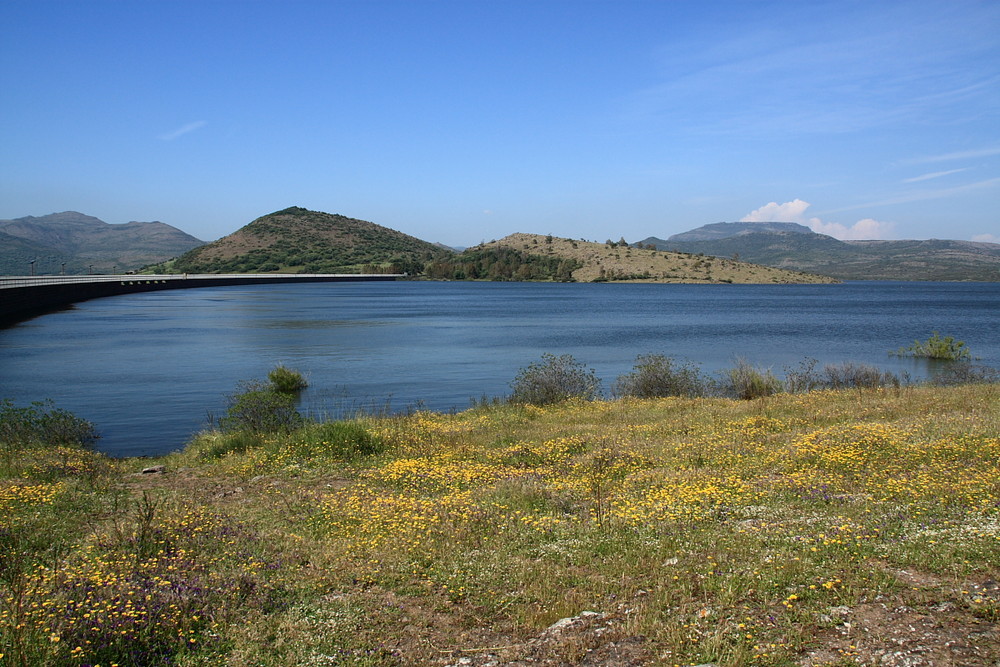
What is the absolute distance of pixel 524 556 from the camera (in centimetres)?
782

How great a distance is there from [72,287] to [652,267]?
112 m

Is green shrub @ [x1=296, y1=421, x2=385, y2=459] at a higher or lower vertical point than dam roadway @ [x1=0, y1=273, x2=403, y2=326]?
lower

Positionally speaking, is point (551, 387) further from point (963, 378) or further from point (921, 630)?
point (921, 630)

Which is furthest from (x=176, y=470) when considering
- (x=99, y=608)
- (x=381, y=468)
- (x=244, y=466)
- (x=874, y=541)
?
(x=874, y=541)

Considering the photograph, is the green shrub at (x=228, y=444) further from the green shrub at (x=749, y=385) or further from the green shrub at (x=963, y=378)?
the green shrub at (x=963, y=378)

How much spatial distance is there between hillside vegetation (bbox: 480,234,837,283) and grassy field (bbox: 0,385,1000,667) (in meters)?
140

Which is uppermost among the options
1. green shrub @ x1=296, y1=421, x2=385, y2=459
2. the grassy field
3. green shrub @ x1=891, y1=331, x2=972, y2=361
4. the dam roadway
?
the dam roadway

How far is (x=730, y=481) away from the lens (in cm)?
1043

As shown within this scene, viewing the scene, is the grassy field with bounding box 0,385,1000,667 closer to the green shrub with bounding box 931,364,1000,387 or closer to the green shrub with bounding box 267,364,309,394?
the green shrub with bounding box 267,364,309,394

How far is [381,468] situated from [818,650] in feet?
29.3

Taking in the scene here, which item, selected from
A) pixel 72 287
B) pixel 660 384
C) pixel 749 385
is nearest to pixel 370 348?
pixel 660 384

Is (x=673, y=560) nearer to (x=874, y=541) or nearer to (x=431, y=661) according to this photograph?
(x=874, y=541)

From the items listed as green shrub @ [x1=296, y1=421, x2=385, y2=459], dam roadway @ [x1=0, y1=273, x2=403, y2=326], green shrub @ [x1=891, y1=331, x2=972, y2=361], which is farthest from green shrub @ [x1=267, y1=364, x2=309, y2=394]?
dam roadway @ [x1=0, y1=273, x2=403, y2=326]

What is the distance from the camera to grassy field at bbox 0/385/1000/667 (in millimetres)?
5684
